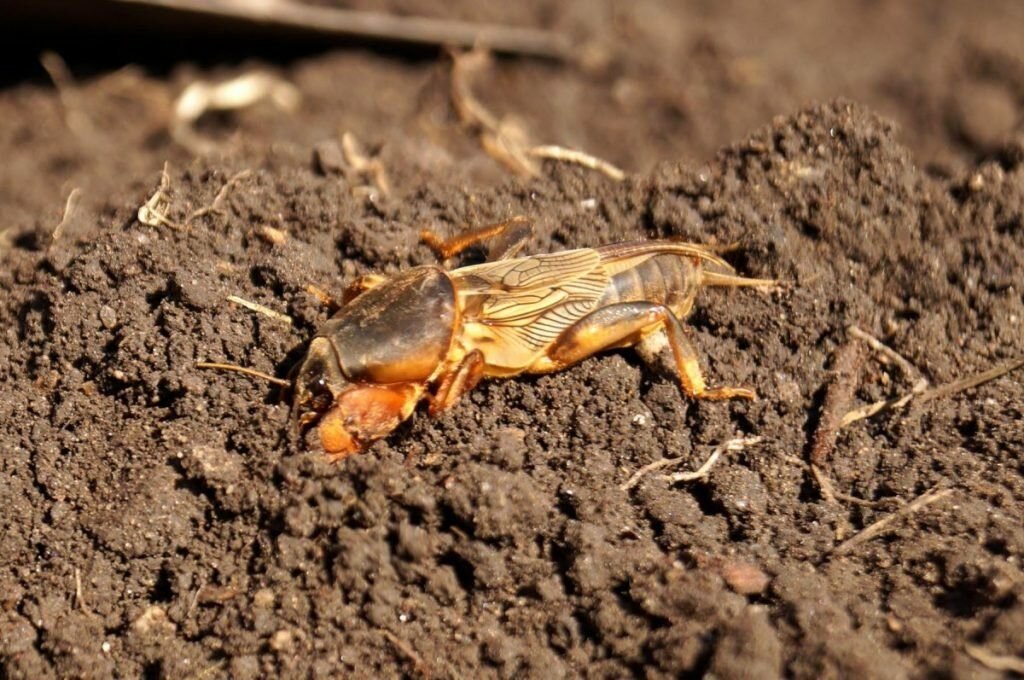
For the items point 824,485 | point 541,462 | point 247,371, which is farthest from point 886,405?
point 247,371

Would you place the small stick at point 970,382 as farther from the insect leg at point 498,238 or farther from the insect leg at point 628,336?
the insect leg at point 498,238

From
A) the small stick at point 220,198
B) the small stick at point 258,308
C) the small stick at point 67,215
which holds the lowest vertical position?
the small stick at point 67,215

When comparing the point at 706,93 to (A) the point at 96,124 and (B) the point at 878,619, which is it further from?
(B) the point at 878,619

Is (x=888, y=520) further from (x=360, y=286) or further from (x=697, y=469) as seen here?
(x=360, y=286)

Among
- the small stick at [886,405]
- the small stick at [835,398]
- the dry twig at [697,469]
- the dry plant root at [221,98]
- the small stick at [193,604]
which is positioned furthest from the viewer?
the dry plant root at [221,98]

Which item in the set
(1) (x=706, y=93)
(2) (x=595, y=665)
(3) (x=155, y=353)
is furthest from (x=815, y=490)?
(1) (x=706, y=93)

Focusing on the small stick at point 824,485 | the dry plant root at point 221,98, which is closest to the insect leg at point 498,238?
the small stick at point 824,485
